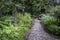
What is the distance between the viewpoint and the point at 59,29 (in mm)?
12656

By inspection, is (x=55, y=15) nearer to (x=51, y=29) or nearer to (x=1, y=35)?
(x=51, y=29)

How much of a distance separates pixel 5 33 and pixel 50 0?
10.2ft

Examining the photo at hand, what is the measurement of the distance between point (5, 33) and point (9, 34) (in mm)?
286

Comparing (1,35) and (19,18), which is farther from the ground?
(1,35)

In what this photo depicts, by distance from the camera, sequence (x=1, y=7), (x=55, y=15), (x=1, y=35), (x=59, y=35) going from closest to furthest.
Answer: (x=1, y=35) < (x=1, y=7) < (x=59, y=35) < (x=55, y=15)

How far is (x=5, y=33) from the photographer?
7.00 metres

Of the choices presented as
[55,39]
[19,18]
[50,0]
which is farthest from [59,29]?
[50,0]

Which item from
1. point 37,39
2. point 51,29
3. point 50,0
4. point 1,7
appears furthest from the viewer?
point 51,29

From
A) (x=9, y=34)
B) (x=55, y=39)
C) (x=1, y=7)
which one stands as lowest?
(x=55, y=39)

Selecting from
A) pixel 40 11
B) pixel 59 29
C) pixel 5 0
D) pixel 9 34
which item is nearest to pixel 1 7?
pixel 5 0

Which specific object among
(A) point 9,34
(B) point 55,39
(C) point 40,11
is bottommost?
(C) point 40,11

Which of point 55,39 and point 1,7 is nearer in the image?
point 1,7

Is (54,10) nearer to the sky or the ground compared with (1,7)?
nearer to the ground

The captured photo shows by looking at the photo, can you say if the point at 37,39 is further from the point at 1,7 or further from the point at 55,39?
the point at 1,7
